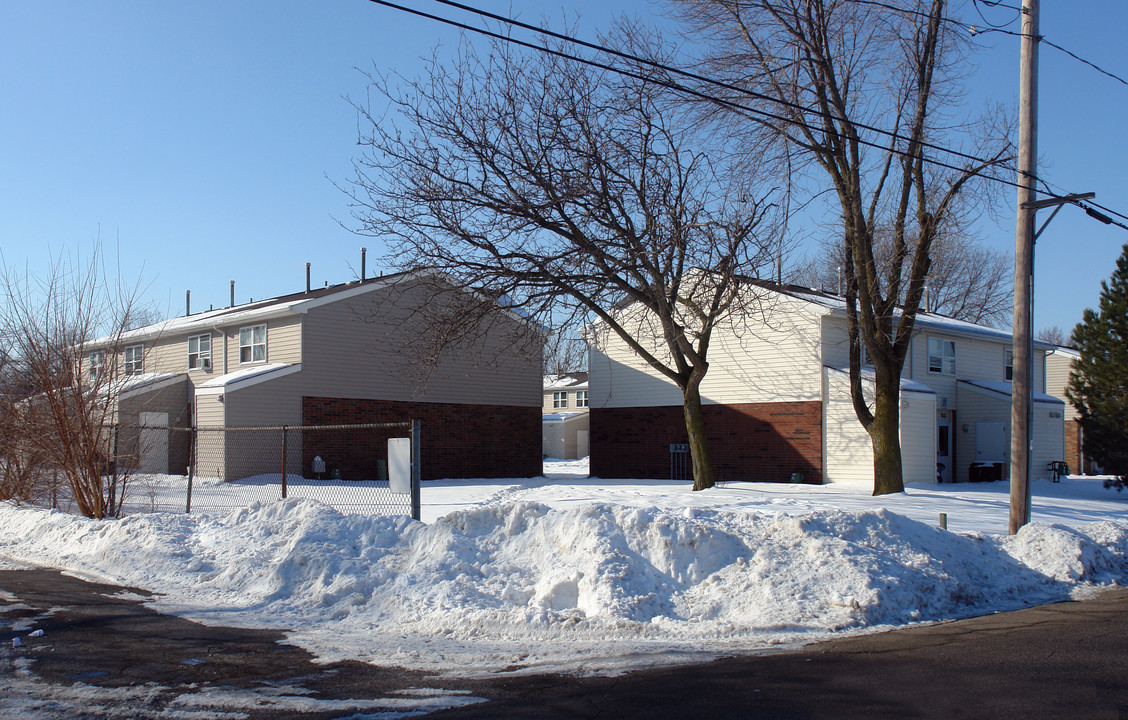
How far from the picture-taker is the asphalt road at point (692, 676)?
238 inches

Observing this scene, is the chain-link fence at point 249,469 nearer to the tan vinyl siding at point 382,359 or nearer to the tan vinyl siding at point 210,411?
the tan vinyl siding at point 210,411

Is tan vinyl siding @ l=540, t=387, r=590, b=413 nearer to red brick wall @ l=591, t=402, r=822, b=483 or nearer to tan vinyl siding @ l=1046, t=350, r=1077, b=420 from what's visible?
red brick wall @ l=591, t=402, r=822, b=483

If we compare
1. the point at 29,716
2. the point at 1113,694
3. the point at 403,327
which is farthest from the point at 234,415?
the point at 1113,694

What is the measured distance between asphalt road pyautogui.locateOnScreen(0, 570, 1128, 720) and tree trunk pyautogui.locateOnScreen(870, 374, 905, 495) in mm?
11470

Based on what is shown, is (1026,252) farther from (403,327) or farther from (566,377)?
(566,377)

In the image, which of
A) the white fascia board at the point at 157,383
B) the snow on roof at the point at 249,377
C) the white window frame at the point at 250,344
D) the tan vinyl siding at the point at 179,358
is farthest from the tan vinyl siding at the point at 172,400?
the snow on roof at the point at 249,377

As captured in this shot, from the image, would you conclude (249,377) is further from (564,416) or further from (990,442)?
(564,416)

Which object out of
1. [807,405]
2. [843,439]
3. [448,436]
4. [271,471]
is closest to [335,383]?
[271,471]

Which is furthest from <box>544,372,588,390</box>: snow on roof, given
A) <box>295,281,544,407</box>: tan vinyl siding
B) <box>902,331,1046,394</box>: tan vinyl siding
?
<box>902,331,1046,394</box>: tan vinyl siding

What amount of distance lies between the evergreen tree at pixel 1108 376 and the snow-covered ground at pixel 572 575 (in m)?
13.3

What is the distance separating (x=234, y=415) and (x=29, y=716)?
21093 mm

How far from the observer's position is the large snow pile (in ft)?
28.1

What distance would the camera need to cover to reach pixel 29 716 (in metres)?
5.87

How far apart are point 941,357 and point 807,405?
266 inches
